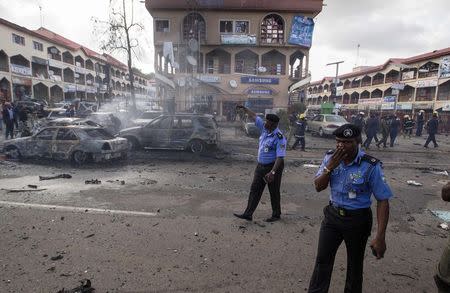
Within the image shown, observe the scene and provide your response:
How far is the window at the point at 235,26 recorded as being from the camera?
106 feet

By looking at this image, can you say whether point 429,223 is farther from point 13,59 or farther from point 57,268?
point 13,59

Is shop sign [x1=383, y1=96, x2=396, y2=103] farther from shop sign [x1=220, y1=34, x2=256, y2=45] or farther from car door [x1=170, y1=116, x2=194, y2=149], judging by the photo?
car door [x1=170, y1=116, x2=194, y2=149]

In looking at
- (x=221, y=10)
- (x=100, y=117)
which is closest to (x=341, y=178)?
(x=100, y=117)

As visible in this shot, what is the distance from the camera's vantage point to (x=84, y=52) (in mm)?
48281

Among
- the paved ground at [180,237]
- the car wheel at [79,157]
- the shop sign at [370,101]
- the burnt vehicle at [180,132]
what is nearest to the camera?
the paved ground at [180,237]

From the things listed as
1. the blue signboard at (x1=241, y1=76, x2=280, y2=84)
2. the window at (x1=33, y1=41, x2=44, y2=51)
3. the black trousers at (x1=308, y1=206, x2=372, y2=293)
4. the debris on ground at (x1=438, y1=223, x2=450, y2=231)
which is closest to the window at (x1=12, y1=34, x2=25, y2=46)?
the window at (x1=33, y1=41, x2=44, y2=51)

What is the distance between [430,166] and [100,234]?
37.3 feet

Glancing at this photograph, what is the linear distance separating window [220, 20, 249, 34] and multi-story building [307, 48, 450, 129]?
38.6ft

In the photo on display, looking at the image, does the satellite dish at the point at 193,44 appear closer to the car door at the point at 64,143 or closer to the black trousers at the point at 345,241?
the car door at the point at 64,143

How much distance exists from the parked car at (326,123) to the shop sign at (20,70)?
3162cm

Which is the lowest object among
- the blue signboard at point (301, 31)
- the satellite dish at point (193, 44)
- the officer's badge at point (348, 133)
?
the officer's badge at point (348, 133)

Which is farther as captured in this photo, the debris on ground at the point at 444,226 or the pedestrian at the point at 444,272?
the debris on ground at the point at 444,226

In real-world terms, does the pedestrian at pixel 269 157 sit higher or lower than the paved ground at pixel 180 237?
higher

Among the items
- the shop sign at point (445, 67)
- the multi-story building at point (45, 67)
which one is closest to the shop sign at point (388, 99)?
the shop sign at point (445, 67)
